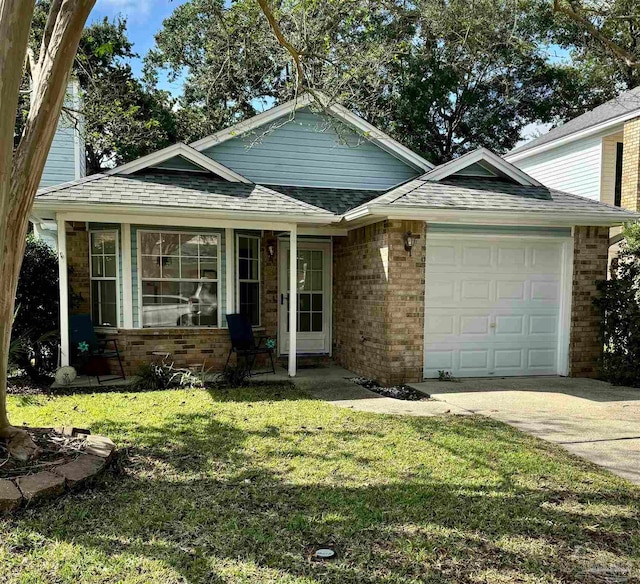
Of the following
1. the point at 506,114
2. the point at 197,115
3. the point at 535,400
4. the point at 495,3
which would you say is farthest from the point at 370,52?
the point at 506,114

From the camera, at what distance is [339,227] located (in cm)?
982

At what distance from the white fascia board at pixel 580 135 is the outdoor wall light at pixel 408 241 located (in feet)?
28.9

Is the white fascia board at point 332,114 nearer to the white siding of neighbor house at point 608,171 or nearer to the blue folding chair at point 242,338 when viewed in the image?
the blue folding chair at point 242,338

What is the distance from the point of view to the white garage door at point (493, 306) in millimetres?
8695

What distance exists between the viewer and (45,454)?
426 centimetres

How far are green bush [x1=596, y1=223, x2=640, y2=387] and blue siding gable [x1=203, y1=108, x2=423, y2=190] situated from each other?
180 inches

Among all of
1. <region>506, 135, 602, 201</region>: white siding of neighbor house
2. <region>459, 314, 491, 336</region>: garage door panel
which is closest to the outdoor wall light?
<region>459, 314, 491, 336</region>: garage door panel

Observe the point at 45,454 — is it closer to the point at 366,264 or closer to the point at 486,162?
the point at 366,264

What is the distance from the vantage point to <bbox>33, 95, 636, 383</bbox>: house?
27.1ft

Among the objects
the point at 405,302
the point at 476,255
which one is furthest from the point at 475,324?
the point at 405,302

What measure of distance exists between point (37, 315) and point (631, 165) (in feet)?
47.3

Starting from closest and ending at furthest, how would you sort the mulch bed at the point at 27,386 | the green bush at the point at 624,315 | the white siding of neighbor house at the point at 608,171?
the mulch bed at the point at 27,386, the green bush at the point at 624,315, the white siding of neighbor house at the point at 608,171

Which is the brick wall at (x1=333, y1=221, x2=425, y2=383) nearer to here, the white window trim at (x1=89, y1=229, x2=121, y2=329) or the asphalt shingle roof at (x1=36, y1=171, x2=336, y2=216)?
the asphalt shingle roof at (x1=36, y1=171, x2=336, y2=216)

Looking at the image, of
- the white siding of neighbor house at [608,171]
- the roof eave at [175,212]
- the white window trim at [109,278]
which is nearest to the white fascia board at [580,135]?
the white siding of neighbor house at [608,171]
